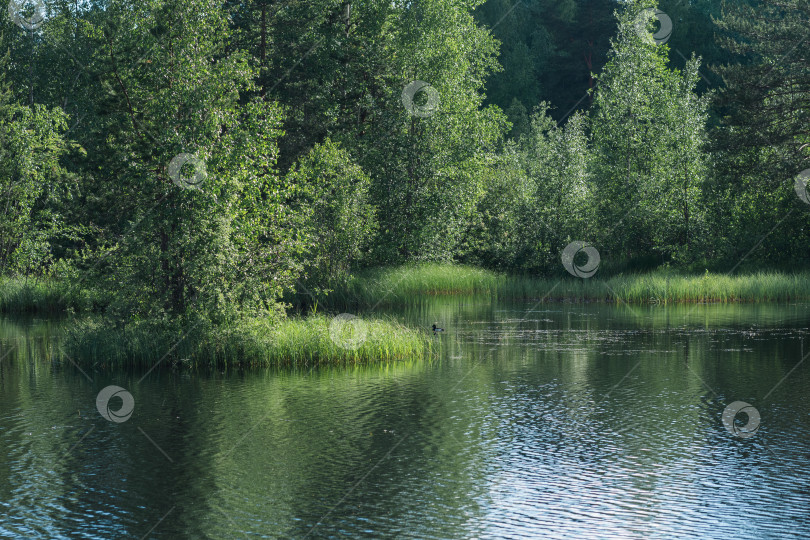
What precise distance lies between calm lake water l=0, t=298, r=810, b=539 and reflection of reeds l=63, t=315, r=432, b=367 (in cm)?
82

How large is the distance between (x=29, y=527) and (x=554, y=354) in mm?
18937

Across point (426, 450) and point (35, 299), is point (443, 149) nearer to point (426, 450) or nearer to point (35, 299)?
point (35, 299)

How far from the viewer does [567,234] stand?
58312mm

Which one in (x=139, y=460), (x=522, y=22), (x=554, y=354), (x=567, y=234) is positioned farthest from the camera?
(x=522, y=22)

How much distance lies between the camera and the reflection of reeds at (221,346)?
2577 centimetres

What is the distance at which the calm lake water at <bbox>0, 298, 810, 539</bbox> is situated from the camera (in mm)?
12133

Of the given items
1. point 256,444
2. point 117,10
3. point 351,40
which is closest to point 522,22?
point 351,40

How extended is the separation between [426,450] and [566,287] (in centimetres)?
3689

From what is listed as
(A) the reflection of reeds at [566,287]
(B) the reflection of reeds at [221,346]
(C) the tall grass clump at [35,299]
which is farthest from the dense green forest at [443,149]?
(B) the reflection of reeds at [221,346]

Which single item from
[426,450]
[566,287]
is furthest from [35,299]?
[426,450]

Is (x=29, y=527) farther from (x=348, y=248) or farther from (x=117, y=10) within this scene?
(x=348, y=248)

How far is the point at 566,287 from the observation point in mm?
51875

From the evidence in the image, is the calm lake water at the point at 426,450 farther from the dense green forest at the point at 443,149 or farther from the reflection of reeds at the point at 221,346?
the dense green forest at the point at 443,149

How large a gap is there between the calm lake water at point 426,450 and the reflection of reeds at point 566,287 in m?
19.0
